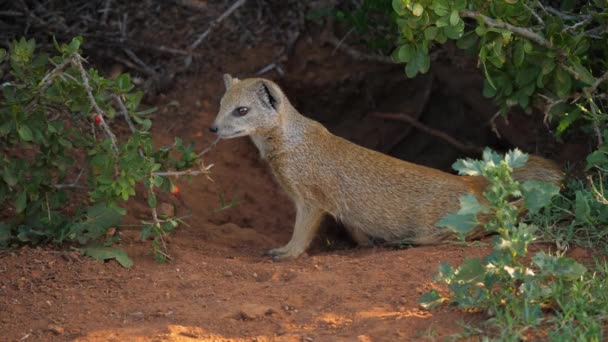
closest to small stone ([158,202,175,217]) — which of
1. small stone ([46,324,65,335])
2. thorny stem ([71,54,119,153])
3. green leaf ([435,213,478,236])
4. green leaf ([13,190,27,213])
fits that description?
green leaf ([13,190,27,213])

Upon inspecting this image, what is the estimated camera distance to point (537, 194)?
11.3 feet

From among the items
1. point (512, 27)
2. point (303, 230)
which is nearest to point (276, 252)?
point (303, 230)

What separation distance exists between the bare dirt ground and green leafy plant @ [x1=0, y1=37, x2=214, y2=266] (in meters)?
0.18

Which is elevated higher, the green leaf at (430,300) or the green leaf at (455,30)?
the green leaf at (455,30)

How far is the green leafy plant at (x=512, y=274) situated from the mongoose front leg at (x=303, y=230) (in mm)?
2104

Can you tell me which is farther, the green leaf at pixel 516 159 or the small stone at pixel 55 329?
the small stone at pixel 55 329

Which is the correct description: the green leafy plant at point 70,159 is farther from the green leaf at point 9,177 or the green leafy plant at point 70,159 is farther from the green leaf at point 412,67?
the green leaf at point 412,67

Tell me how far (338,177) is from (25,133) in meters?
2.19

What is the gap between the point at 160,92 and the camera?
24.1 ft

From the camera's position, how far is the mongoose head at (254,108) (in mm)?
5660

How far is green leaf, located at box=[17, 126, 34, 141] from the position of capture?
14.8 feet

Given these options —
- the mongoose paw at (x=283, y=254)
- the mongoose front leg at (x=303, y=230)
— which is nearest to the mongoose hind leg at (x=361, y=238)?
the mongoose front leg at (x=303, y=230)

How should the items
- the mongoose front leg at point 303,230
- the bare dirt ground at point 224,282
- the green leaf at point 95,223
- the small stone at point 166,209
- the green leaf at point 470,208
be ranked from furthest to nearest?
the small stone at point 166,209 < the mongoose front leg at point 303,230 < the green leaf at point 95,223 < the bare dirt ground at point 224,282 < the green leaf at point 470,208

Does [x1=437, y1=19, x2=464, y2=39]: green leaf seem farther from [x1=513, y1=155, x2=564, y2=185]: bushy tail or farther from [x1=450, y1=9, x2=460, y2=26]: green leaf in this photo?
[x1=513, y1=155, x2=564, y2=185]: bushy tail
